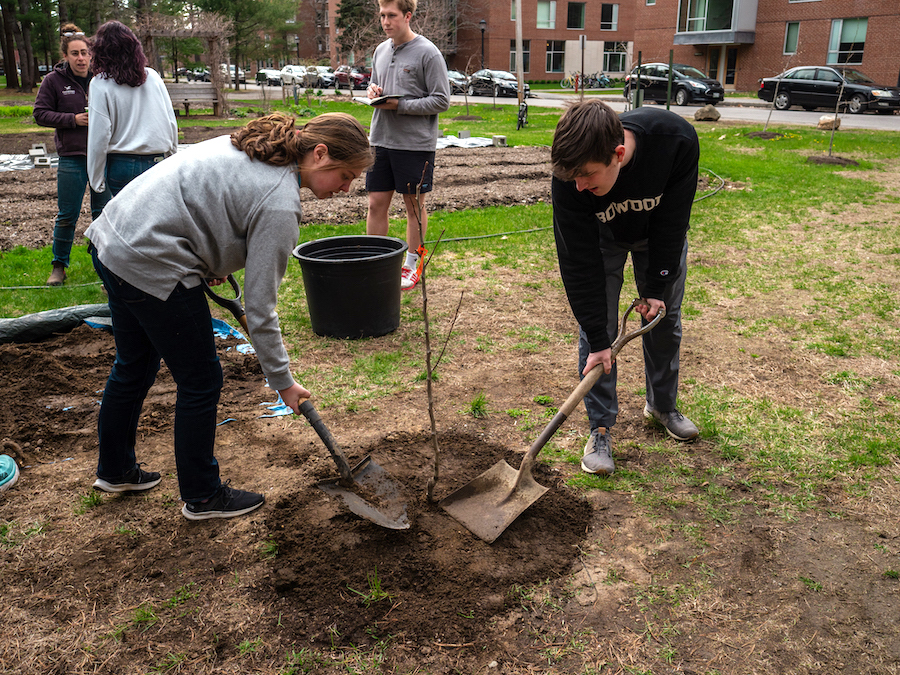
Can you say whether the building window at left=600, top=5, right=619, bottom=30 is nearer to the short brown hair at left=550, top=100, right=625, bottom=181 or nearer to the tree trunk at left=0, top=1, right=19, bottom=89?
the tree trunk at left=0, top=1, right=19, bottom=89

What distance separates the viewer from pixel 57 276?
5.11 m

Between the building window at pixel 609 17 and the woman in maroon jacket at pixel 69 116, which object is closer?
the woman in maroon jacket at pixel 69 116

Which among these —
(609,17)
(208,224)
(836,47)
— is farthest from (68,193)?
(609,17)

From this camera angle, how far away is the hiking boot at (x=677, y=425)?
3.19 m

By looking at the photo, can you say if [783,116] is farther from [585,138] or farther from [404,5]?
[585,138]

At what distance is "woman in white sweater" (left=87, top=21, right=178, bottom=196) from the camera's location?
4.07 metres

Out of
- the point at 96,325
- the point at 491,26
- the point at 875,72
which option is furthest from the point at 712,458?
the point at 491,26

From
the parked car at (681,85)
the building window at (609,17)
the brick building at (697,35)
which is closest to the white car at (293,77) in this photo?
the brick building at (697,35)

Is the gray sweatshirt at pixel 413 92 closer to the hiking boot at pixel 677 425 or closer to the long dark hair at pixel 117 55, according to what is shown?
the long dark hair at pixel 117 55

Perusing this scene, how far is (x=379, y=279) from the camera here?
13.6 ft

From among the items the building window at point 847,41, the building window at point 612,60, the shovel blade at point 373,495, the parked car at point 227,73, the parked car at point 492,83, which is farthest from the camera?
the building window at point 612,60

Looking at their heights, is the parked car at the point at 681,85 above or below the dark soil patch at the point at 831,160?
above

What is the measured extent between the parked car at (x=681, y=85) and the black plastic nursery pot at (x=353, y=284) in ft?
63.8

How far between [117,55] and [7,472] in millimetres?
2528
